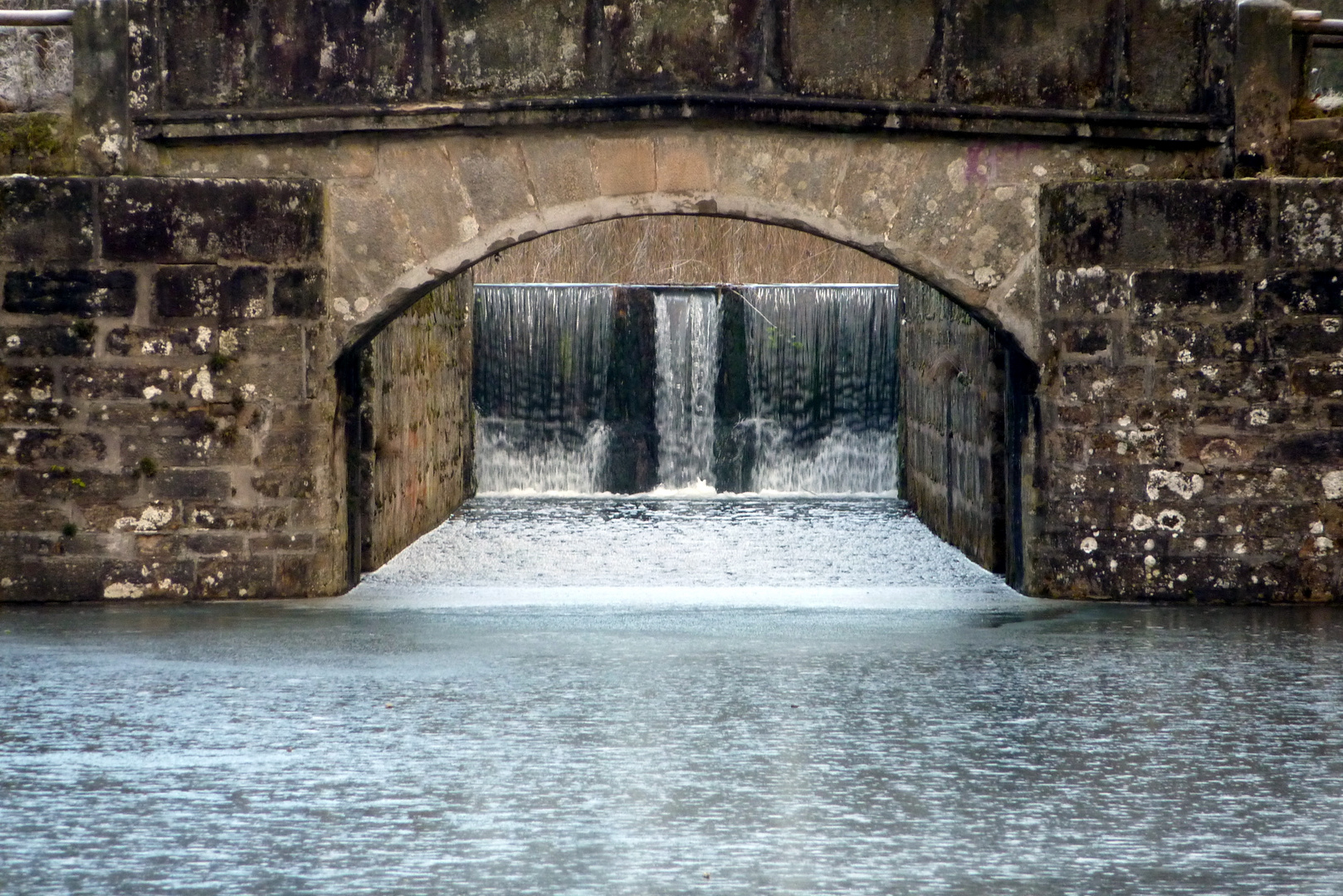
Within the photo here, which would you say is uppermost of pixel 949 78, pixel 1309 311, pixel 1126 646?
pixel 949 78

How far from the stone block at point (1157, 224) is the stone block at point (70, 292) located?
3.82m

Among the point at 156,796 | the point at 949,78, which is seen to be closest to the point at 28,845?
the point at 156,796

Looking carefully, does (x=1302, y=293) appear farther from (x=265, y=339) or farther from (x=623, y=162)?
(x=265, y=339)

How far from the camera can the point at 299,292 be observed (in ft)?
26.7

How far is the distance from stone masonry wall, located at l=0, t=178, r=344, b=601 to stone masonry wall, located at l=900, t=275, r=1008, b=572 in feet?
11.2

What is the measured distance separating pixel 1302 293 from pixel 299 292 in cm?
412

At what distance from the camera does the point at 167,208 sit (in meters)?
8.05

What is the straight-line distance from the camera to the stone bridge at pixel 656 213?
7996 millimetres

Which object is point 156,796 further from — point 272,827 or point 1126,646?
point 1126,646

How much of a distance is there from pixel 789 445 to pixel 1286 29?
29.3 feet

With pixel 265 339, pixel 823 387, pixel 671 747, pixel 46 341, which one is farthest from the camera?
pixel 823 387

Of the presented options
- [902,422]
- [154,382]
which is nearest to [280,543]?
[154,382]

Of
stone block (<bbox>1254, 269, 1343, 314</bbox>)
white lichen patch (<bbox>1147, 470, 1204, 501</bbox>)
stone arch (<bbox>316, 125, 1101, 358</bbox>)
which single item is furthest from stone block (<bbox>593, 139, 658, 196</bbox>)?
stone block (<bbox>1254, 269, 1343, 314</bbox>)

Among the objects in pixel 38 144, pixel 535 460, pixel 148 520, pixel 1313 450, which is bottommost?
pixel 535 460
